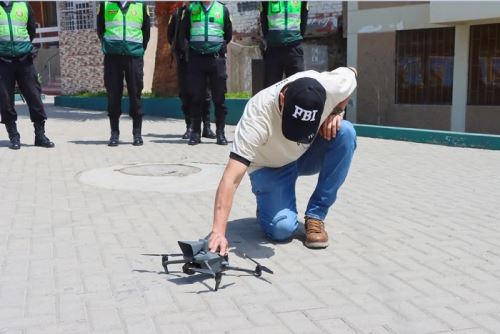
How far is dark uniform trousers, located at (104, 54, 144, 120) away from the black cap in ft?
17.9

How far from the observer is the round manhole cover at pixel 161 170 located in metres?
6.39

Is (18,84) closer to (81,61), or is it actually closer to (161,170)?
(161,170)

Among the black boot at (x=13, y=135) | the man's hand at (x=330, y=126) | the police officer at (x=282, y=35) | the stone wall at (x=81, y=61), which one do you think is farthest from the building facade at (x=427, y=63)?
the stone wall at (x=81, y=61)

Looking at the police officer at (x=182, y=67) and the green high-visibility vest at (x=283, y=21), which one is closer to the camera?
the green high-visibility vest at (x=283, y=21)

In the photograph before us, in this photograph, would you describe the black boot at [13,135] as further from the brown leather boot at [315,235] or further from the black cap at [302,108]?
the black cap at [302,108]

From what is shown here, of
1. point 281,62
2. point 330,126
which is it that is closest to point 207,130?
point 281,62

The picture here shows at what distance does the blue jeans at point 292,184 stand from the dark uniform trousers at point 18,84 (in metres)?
5.36

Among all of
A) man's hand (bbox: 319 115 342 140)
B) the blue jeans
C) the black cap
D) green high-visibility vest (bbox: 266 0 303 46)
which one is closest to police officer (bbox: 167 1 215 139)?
green high-visibility vest (bbox: 266 0 303 46)

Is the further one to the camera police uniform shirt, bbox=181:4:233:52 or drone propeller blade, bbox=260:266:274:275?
police uniform shirt, bbox=181:4:233:52

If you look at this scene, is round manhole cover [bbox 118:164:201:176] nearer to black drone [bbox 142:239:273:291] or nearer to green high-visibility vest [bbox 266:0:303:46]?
green high-visibility vest [bbox 266:0:303:46]

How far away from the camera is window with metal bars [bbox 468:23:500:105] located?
40.2 feet

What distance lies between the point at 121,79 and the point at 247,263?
551 centimetres

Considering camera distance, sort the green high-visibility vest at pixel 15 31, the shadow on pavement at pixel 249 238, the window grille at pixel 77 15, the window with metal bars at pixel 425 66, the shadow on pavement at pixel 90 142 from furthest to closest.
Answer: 1. the window grille at pixel 77 15
2. the window with metal bars at pixel 425 66
3. the shadow on pavement at pixel 90 142
4. the green high-visibility vest at pixel 15 31
5. the shadow on pavement at pixel 249 238

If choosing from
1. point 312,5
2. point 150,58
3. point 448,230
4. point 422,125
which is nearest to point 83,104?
point 150,58
